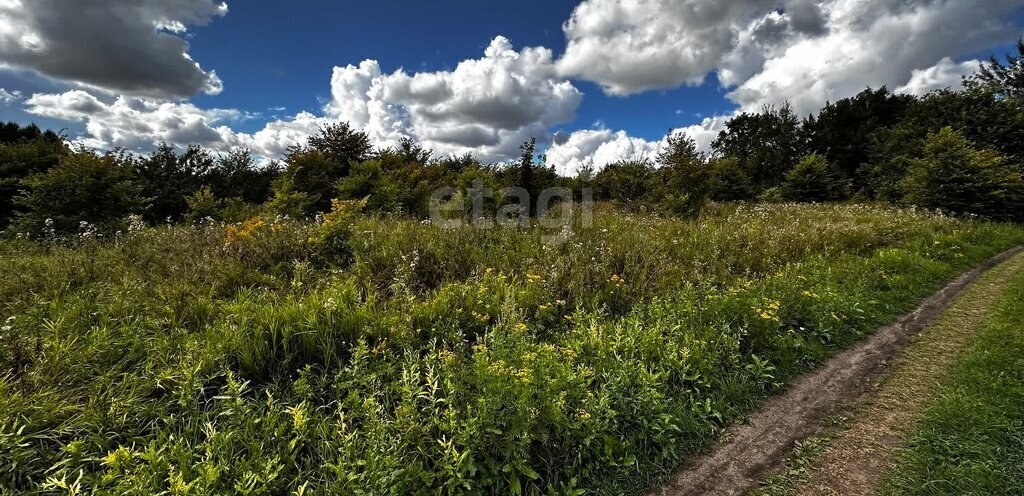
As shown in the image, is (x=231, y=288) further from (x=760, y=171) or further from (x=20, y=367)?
(x=760, y=171)

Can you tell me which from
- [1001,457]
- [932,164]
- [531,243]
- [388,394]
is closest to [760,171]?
[932,164]

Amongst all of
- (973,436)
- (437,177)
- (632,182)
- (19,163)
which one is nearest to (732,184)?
(632,182)

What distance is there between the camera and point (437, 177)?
20109 mm

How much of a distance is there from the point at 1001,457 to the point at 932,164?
21.2 metres

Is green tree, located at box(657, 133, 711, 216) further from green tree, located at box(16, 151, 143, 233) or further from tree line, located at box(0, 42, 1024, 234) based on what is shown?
green tree, located at box(16, 151, 143, 233)

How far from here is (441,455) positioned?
8.66ft

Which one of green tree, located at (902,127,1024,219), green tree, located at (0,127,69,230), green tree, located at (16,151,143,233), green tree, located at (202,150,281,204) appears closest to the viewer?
green tree, located at (16,151,143,233)

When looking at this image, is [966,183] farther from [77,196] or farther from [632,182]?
[77,196]

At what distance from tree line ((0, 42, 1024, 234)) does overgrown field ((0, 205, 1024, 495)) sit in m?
3.40

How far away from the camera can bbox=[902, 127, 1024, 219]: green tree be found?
16.0 m

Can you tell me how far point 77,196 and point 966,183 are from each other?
30.0 metres

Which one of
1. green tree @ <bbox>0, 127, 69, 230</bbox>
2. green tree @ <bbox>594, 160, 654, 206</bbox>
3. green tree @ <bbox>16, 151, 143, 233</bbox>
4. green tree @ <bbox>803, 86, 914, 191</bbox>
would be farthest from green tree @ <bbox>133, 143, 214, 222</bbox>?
green tree @ <bbox>803, 86, 914, 191</bbox>

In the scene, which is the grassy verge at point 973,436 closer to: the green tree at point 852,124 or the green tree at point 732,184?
the green tree at point 732,184

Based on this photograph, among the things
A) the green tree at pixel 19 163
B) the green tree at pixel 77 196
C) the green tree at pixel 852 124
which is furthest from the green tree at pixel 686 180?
the green tree at pixel 852 124
